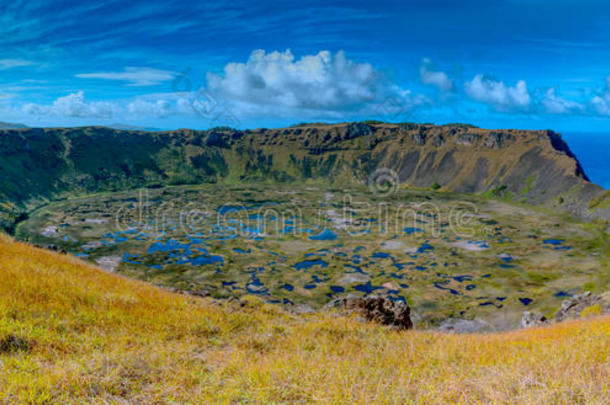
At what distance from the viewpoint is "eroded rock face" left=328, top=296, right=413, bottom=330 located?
16.0 meters

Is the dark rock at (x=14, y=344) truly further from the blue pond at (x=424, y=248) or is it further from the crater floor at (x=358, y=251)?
the blue pond at (x=424, y=248)

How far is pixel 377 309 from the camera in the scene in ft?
56.0

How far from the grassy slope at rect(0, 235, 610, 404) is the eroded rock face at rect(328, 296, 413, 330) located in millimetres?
3614

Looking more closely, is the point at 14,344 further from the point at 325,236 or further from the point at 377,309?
the point at 325,236

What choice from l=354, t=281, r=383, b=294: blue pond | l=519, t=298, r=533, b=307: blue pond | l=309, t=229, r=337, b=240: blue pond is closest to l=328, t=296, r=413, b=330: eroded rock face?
l=354, t=281, r=383, b=294: blue pond

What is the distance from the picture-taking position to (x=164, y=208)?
18025 cm

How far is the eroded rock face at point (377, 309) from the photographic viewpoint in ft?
52.5

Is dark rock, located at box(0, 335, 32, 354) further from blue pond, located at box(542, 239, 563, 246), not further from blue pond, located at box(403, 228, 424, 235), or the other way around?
blue pond, located at box(542, 239, 563, 246)

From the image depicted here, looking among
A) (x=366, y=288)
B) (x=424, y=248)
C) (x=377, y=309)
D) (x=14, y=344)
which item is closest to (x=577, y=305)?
(x=366, y=288)

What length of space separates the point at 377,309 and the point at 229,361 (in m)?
11.3

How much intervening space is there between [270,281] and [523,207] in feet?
500

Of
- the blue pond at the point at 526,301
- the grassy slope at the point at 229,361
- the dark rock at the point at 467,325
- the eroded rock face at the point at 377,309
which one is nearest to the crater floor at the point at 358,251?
the blue pond at the point at 526,301

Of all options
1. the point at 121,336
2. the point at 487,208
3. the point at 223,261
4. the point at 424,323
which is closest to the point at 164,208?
the point at 223,261

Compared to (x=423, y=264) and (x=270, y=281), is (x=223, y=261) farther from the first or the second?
(x=423, y=264)
